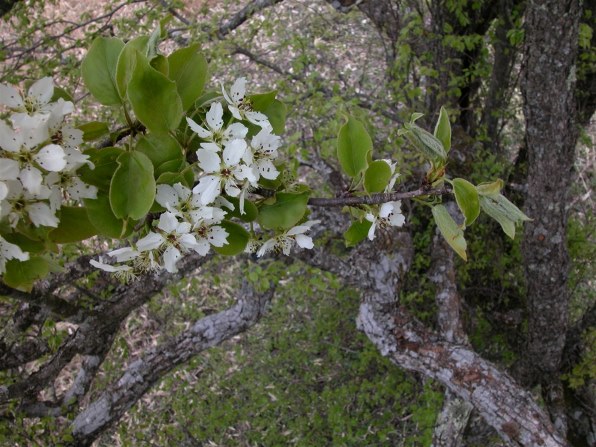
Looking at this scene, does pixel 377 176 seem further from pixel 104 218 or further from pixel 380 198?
pixel 104 218

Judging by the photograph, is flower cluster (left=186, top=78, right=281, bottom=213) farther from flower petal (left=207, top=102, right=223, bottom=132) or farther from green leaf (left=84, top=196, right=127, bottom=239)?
green leaf (left=84, top=196, right=127, bottom=239)

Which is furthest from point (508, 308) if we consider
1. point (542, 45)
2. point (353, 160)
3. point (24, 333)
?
point (353, 160)

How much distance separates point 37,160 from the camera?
27.7 inches

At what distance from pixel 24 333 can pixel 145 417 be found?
1.43 m

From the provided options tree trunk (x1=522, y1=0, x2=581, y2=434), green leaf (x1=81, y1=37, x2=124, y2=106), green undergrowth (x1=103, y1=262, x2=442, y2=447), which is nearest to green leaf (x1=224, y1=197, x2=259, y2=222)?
green leaf (x1=81, y1=37, x2=124, y2=106)

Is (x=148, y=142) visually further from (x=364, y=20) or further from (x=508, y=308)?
(x=364, y=20)

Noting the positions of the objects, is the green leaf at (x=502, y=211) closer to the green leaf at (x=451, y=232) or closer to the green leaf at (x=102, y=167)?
the green leaf at (x=451, y=232)

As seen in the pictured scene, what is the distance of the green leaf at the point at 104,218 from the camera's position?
2.61 feet

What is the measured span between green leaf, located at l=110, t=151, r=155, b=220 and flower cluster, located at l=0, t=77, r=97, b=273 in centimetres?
4

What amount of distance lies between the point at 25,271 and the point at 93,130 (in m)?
0.22

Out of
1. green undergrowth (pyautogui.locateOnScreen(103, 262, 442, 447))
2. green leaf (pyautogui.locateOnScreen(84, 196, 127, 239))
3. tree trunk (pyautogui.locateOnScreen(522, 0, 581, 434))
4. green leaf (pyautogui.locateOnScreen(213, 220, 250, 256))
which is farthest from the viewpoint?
green undergrowth (pyautogui.locateOnScreen(103, 262, 442, 447))

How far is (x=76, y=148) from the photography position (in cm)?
76

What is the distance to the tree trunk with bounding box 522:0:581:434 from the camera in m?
1.97

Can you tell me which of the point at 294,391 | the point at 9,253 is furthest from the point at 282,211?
the point at 294,391
